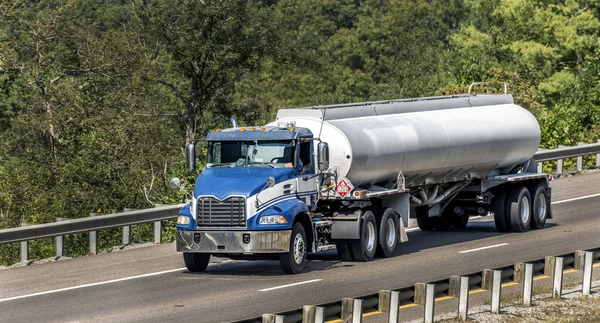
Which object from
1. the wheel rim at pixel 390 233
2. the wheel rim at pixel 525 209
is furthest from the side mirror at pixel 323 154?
the wheel rim at pixel 525 209

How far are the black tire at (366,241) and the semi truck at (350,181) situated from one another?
0.02 metres

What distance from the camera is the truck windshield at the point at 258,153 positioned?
2056 centimetres

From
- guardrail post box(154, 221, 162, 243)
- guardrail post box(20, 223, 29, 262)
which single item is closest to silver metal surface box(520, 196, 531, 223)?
guardrail post box(154, 221, 162, 243)

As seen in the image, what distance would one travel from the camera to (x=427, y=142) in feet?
76.4

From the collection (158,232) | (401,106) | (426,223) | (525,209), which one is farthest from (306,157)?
(525,209)

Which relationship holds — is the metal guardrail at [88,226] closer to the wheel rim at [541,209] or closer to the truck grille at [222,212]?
the truck grille at [222,212]

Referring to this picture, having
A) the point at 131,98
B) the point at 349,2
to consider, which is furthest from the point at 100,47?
the point at 349,2

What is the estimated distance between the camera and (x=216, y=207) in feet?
64.6

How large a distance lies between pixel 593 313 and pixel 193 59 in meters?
29.1

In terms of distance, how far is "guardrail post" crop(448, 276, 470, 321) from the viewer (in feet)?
49.3

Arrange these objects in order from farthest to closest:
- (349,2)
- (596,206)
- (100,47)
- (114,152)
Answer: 1. (349,2)
2. (100,47)
3. (114,152)
4. (596,206)

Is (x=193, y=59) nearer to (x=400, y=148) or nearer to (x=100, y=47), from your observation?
(x=100, y=47)

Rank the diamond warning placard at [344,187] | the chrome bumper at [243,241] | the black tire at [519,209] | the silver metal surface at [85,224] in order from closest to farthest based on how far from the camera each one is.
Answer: the chrome bumper at [243,241]
the diamond warning placard at [344,187]
the silver metal surface at [85,224]
the black tire at [519,209]

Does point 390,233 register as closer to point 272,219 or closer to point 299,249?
point 299,249
